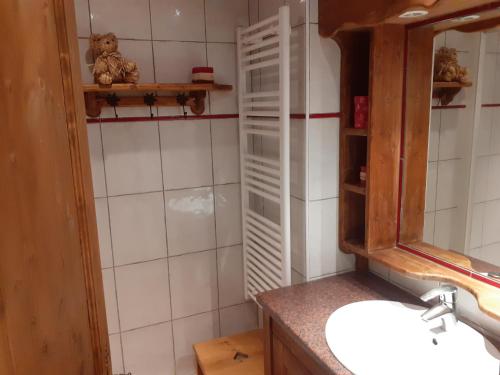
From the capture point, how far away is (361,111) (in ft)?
4.90

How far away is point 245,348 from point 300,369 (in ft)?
2.36

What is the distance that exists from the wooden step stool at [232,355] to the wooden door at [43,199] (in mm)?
1116

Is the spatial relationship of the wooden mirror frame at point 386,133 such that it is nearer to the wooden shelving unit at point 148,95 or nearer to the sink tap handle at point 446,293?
the sink tap handle at point 446,293

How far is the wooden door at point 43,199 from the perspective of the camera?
0.62 m

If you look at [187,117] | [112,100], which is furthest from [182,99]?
[112,100]

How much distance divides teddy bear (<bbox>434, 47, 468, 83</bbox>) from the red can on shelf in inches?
10.0

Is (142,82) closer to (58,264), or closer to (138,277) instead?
(138,277)

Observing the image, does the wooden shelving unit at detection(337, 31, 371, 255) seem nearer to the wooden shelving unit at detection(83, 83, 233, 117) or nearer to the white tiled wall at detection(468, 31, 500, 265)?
the white tiled wall at detection(468, 31, 500, 265)

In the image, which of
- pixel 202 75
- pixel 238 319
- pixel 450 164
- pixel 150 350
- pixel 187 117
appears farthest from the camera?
pixel 238 319

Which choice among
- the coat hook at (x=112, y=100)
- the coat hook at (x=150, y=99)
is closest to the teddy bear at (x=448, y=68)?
the coat hook at (x=150, y=99)

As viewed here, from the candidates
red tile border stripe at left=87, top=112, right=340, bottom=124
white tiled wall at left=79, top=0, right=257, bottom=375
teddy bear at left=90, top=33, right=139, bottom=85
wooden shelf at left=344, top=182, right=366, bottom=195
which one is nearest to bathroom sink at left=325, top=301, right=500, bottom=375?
wooden shelf at left=344, top=182, right=366, bottom=195

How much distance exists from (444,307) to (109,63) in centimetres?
149

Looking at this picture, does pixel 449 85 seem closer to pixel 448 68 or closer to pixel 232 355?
pixel 448 68

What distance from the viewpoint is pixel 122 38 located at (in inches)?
69.0
